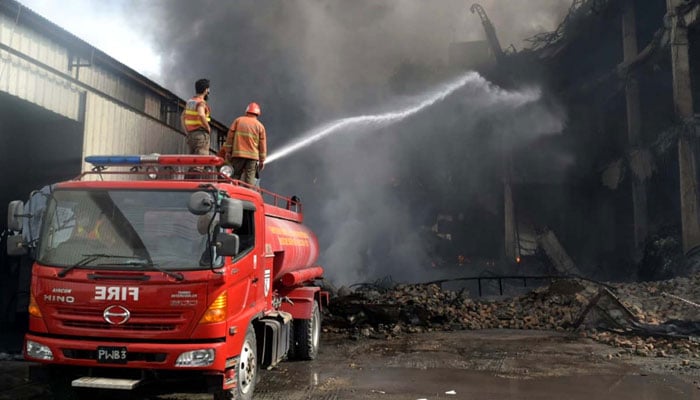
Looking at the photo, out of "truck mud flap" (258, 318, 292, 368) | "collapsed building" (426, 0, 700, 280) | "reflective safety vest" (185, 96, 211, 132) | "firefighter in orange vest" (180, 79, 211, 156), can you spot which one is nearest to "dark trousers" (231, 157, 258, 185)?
"firefighter in orange vest" (180, 79, 211, 156)

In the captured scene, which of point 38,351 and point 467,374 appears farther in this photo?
point 467,374

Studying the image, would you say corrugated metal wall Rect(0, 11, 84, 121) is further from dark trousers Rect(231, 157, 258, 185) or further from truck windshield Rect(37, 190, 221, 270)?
truck windshield Rect(37, 190, 221, 270)

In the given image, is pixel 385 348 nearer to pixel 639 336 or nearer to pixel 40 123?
pixel 639 336

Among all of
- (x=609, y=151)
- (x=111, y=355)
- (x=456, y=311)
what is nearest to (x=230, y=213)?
(x=111, y=355)

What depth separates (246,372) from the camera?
5.37 m

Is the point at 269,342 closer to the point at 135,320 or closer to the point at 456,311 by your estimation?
the point at 135,320

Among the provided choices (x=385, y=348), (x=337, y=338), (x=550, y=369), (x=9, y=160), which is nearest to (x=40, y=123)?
(x=9, y=160)

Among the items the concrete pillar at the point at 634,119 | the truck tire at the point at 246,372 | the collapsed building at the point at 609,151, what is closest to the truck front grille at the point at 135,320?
the truck tire at the point at 246,372

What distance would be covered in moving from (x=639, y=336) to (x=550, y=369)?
11.1 ft

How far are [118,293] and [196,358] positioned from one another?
908 millimetres

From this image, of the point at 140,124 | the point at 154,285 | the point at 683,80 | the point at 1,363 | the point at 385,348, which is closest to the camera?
the point at 154,285

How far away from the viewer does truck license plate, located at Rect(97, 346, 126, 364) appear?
179 inches

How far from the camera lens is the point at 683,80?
17406mm

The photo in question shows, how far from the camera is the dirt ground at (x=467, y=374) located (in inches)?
248
